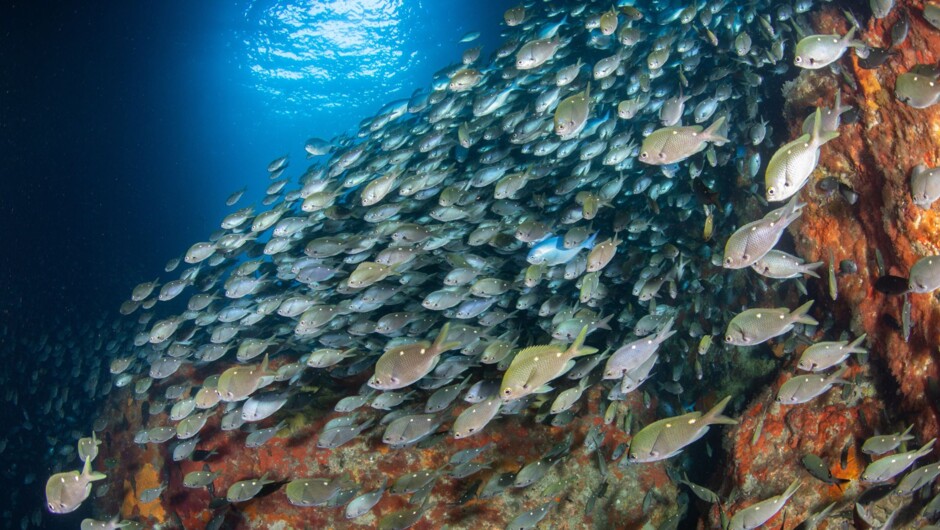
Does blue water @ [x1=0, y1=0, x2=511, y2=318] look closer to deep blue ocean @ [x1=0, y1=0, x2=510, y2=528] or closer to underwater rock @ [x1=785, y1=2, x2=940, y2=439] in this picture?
deep blue ocean @ [x1=0, y1=0, x2=510, y2=528]

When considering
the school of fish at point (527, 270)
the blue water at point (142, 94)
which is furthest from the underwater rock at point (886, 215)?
the blue water at point (142, 94)

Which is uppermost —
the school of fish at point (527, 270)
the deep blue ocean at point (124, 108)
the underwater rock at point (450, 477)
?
the deep blue ocean at point (124, 108)

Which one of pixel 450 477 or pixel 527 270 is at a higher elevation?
pixel 527 270

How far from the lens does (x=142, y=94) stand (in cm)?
2570

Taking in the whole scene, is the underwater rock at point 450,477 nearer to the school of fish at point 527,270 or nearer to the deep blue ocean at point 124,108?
the school of fish at point 527,270

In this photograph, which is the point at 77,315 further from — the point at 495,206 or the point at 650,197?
the point at 650,197

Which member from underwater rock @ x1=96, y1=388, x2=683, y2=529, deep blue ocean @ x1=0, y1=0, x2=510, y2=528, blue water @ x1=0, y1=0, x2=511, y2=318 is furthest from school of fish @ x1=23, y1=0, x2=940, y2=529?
blue water @ x1=0, y1=0, x2=511, y2=318

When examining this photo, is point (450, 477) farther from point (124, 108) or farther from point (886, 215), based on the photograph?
point (124, 108)

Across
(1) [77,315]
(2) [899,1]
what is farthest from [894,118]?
(1) [77,315]

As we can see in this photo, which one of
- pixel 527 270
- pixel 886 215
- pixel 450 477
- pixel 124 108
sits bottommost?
pixel 450 477

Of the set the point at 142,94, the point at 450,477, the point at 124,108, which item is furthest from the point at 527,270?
the point at 142,94

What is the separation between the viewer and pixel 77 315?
2459 centimetres

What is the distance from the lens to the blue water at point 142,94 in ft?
60.5

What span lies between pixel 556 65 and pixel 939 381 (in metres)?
7.66
